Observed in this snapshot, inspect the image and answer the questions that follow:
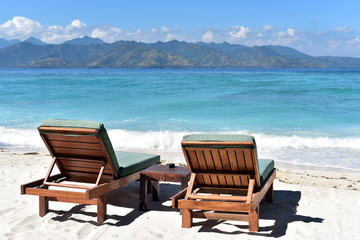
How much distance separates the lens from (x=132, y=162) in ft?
15.8

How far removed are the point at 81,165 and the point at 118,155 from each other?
2.61ft

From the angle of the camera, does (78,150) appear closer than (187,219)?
No

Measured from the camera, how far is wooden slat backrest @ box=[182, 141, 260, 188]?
147 inches

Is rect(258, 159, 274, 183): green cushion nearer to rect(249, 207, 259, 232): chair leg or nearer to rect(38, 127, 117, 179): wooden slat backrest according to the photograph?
rect(249, 207, 259, 232): chair leg

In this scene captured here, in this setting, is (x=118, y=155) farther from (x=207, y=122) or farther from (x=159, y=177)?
(x=207, y=122)

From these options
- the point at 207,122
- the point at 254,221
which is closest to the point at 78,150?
the point at 254,221

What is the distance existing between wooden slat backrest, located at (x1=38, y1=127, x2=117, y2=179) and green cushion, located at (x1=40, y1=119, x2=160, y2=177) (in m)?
0.04

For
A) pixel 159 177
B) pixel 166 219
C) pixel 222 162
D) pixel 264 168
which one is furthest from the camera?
pixel 159 177

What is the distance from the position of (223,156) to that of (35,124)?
11460 mm

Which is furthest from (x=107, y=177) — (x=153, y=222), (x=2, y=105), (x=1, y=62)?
(x=1, y=62)

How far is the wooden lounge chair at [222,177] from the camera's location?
374cm

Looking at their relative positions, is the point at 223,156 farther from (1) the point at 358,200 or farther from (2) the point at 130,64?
(2) the point at 130,64

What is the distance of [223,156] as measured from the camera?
387cm

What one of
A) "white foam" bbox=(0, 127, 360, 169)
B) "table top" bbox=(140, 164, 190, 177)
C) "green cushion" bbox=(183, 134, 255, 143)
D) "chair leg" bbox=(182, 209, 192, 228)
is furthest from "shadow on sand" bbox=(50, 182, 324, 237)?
"white foam" bbox=(0, 127, 360, 169)
